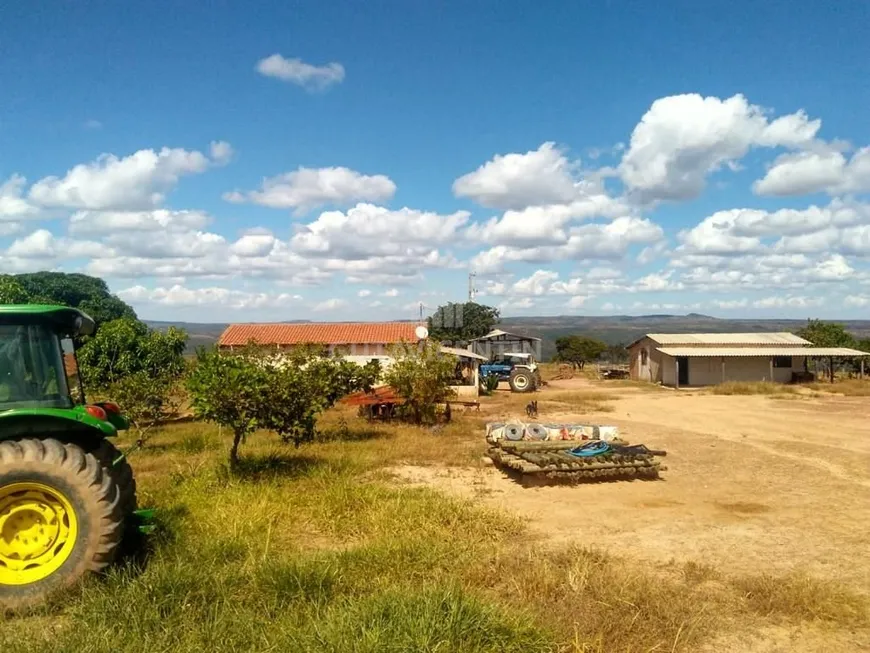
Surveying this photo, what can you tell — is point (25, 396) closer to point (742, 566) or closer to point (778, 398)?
point (742, 566)

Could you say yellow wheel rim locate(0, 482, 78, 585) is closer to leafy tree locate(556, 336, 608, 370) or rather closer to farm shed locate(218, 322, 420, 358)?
farm shed locate(218, 322, 420, 358)

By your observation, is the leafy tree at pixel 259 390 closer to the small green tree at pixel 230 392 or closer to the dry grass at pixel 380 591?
the small green tree at pixel 230 392

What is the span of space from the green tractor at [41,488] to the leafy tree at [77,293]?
47187mm

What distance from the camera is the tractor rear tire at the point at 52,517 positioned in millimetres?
5164

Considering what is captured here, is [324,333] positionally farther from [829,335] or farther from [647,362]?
[829,335]

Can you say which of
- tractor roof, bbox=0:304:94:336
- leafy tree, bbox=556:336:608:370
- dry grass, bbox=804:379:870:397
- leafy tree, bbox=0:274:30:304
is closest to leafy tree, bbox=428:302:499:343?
leafy tree, bbox=556:336:608:370

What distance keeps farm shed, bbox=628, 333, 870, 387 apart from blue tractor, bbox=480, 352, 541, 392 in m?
6.96

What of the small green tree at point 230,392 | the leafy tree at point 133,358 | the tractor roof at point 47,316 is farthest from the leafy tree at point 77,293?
the tractor roof at point 47,316

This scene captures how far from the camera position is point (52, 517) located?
5348 mm

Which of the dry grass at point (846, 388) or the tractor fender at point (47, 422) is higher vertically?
the tractor fender at point (47, 422)

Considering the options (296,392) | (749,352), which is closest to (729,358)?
(749,352)

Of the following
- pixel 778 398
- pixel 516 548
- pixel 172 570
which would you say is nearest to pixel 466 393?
pixel 778 398

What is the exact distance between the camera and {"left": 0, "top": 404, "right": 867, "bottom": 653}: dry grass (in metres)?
4.40

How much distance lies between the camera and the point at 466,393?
2797 cm
